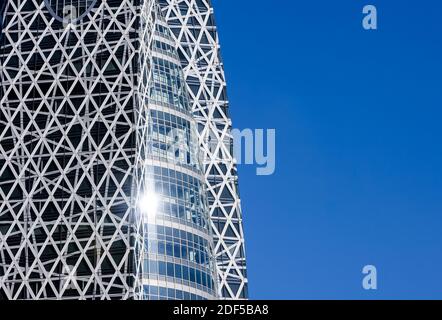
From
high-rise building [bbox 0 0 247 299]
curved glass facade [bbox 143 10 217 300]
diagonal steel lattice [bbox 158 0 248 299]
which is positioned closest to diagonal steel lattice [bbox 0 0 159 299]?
high-rise building [bbox 0 0 247 299]

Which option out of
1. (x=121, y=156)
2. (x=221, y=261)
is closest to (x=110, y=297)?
(x=121, y=156)

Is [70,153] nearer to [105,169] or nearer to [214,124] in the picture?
[105,169]

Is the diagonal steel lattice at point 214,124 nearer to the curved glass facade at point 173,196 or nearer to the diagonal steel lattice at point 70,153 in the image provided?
the curved glass facade at point 173,196

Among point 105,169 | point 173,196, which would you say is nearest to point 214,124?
point 173,196

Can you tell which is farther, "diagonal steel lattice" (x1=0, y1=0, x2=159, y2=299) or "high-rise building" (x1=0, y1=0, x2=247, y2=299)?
"high-rise building" (x1=0, y1=0, x2=247, y2=299)

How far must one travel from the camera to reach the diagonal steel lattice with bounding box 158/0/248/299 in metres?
139

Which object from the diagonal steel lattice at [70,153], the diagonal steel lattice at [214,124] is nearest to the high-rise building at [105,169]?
the diagonal steel lattice at [70,153]

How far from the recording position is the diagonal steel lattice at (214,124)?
13912 centimetres

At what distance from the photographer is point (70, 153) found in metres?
123

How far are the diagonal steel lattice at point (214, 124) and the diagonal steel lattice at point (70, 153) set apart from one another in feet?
48.4

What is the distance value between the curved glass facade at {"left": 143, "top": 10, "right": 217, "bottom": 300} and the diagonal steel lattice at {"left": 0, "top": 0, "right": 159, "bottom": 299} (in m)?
5.74

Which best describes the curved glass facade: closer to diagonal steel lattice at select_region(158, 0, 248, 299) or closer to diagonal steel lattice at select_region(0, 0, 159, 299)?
diagonal steel lattice at select_region(158, 0, 248, 299)

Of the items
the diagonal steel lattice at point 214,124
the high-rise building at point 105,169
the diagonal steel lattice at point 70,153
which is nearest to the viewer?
the diagonal steel lattice at point 70,153
